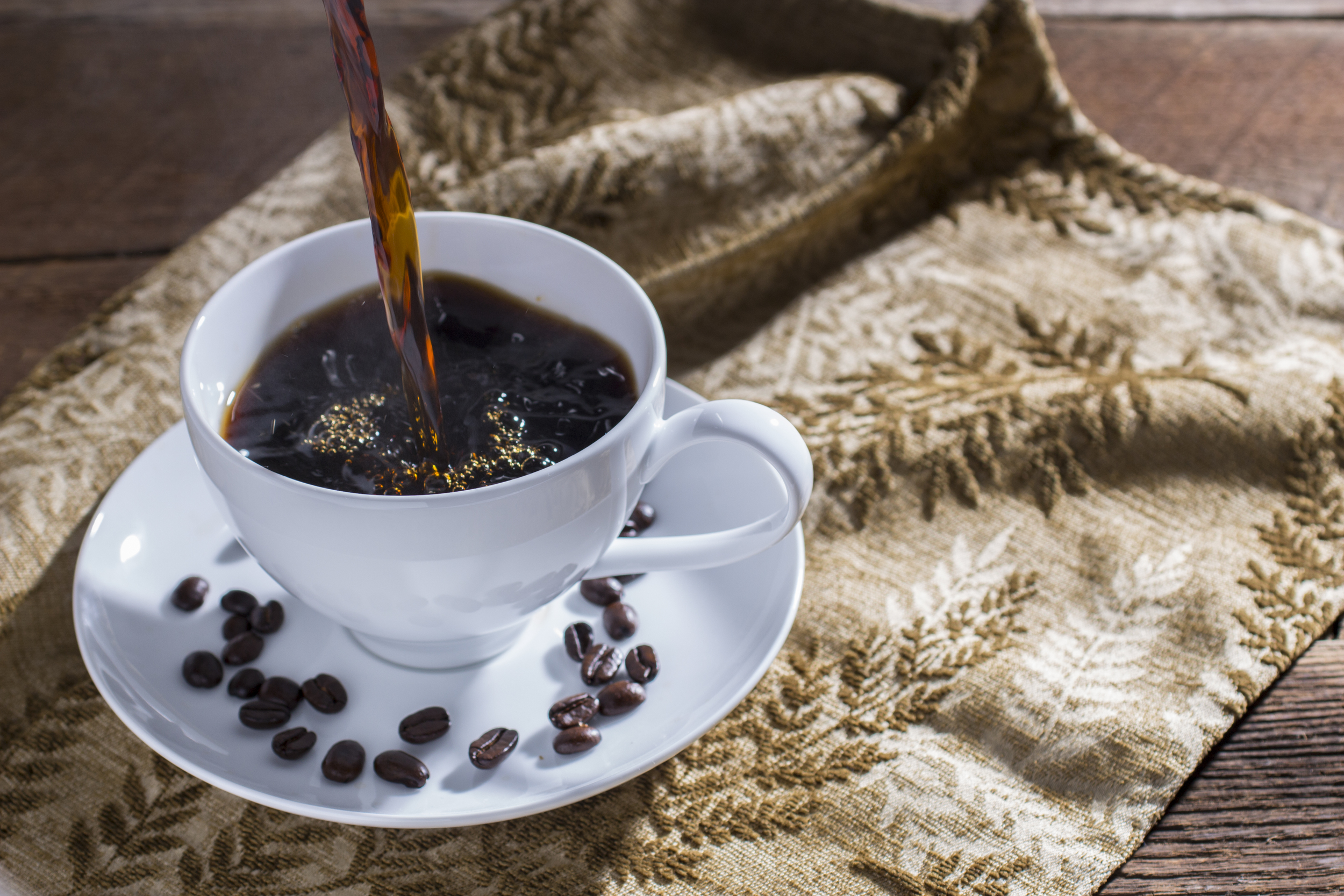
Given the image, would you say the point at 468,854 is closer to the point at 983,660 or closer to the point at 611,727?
the point at 611,727

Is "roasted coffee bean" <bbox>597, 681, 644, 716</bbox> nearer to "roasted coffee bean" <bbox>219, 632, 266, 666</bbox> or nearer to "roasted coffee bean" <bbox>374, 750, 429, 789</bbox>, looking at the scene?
"roasted coffee bean" <bbox>374, 750, 429, 789</bbox>

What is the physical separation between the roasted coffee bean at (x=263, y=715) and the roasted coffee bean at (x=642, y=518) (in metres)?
0.34

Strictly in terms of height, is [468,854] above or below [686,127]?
below

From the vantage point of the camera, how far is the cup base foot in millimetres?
840

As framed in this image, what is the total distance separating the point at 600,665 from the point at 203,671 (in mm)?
303

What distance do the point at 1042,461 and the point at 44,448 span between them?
1.04 m

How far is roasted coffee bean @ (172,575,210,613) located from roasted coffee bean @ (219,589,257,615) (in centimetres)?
2

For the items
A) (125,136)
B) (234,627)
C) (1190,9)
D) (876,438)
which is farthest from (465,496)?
(1190,9)

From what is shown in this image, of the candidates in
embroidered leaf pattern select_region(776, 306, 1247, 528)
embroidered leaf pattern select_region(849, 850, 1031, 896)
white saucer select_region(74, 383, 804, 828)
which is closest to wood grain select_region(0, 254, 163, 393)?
white saucer select_region(74, 383, 804, 828)

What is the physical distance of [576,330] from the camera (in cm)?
93

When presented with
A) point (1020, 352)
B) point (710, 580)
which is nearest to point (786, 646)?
point (710, 580)

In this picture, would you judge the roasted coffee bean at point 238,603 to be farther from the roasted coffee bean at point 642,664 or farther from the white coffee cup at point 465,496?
the roasted coffee bean at point 642,664

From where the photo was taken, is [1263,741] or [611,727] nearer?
[611,727]

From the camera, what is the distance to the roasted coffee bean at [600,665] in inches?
33.4
